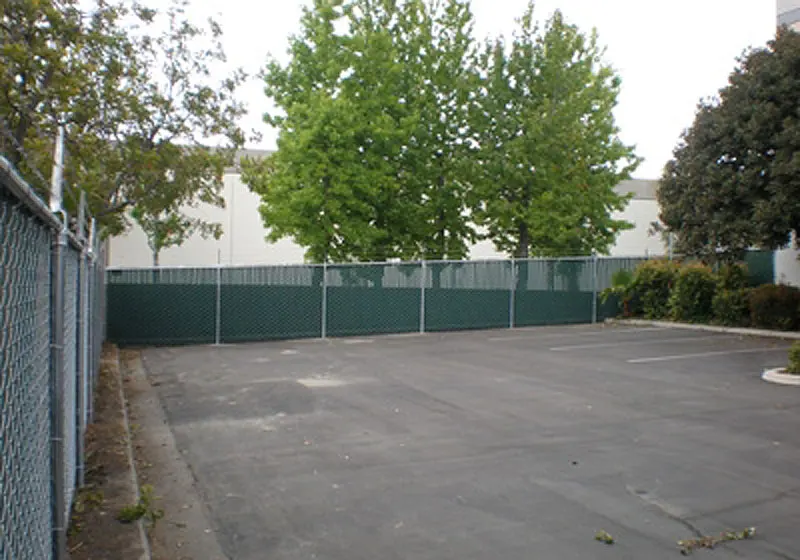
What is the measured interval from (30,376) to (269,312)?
1514 cm

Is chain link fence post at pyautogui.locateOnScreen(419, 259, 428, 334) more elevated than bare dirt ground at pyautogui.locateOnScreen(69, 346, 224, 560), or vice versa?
chain link fence post at pyautogui.locateOnScreen(419, 259, 428, 334)

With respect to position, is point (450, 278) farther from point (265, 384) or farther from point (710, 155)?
point (265, 384)

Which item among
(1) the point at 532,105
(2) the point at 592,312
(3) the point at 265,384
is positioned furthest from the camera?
(1) the point at 532,105

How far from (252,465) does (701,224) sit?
15246mm

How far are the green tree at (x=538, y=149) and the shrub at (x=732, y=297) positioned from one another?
6291 mm

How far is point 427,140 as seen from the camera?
24234 mm

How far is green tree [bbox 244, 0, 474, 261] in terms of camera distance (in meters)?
22.0

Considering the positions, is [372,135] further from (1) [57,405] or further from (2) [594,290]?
(1) [57,405]

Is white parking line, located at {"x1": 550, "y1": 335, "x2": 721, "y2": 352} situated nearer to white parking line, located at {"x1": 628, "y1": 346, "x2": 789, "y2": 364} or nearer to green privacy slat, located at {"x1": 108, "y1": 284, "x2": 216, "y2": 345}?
white parking line, located at {"x1": 628, "y1": 346, "x2": 789, "y2": 364}

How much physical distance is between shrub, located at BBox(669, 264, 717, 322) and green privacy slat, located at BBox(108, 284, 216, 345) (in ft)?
41.8

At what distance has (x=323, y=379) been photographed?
1198 cm

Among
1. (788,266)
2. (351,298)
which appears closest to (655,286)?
(788,266)

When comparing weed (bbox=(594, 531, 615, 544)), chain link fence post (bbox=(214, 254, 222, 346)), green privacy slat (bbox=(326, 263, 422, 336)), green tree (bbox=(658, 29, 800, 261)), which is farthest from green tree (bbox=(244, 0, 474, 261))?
weed (bbox=(594, 531, 615, 544))

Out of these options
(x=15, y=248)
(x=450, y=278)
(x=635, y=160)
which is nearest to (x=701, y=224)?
(x=450, y=278)
